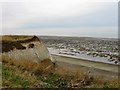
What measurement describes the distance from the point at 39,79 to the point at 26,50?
494cm

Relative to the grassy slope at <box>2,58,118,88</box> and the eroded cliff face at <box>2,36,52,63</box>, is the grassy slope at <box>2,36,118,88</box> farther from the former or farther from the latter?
the eroded cliff face at <box>2,36,52,63</box>

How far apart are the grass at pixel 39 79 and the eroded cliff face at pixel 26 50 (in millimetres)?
1678

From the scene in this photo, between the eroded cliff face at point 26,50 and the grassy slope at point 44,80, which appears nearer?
the grassy slope at point 44,80

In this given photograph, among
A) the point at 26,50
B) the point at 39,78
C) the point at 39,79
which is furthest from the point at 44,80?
the point at 26,50

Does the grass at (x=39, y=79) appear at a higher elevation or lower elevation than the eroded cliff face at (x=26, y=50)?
lower

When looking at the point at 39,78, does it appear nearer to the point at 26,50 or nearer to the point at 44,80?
the point at 44,80

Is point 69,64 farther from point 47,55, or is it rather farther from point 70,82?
point 70,82

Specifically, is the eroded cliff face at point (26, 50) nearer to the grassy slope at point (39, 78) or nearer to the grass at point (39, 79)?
the grass at point (39, 79)

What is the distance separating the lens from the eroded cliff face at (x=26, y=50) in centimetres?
1448

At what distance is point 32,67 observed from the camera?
39.8 feet

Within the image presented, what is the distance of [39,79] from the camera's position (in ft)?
34.3

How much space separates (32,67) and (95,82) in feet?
10.2

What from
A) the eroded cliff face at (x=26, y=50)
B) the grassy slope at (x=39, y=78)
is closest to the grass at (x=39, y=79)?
the grassy slope at (x=39, y=78)

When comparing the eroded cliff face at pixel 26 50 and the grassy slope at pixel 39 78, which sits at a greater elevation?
the eroded cliff face at pixel 26 50
